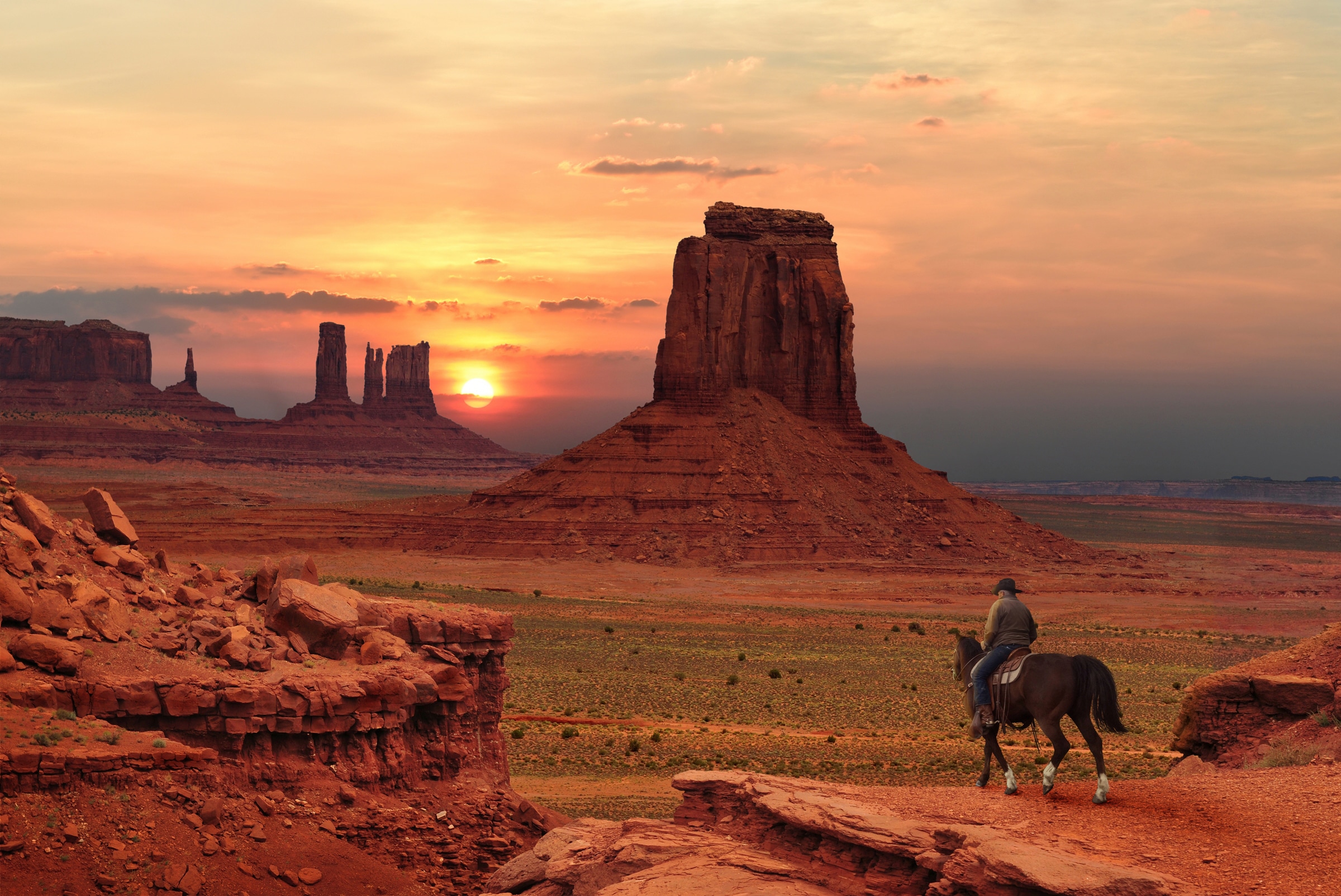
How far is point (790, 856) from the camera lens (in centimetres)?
1304

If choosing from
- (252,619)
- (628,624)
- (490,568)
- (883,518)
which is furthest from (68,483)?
(252,619)

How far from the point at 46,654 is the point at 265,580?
4.00 m

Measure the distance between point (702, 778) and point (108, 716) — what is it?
694 cm

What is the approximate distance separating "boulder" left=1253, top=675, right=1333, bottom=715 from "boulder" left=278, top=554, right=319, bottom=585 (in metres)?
13.9

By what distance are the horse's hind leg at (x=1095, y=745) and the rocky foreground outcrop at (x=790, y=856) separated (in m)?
2.15

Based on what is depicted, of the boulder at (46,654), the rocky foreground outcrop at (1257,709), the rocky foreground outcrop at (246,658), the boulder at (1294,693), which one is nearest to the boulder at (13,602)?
the rocky foreground outcrop at (246,658)

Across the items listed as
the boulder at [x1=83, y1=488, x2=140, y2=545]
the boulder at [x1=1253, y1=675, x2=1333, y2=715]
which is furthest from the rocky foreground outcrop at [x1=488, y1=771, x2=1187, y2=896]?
the boulder at [x1=83, y1=488, x2=140, y2=545]

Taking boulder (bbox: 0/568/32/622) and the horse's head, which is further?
the horse's head

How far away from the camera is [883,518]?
98875mm

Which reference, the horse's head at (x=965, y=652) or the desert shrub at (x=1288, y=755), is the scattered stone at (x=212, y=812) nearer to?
the horse's head at (x=965, y=652)

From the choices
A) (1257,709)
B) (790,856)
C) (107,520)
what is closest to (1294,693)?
(1257,709)

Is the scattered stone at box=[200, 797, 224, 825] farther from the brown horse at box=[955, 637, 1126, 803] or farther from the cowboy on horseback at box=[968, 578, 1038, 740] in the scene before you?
the brown horse at box=[955, 637, 1126, 803]

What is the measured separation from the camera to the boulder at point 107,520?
18.9 metres

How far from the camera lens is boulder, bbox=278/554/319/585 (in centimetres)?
1928
